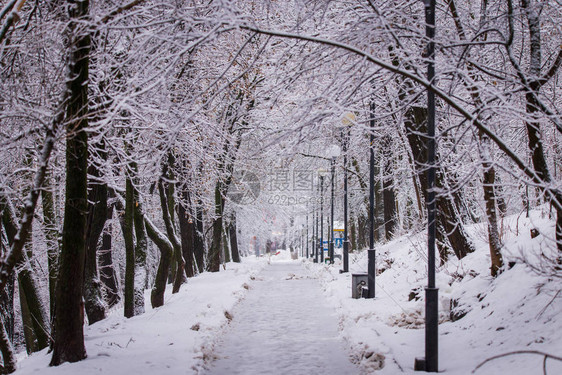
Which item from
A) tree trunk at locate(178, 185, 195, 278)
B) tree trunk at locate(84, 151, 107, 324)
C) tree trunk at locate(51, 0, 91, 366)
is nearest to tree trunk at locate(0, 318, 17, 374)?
tree trunk at locate(84, 151, 107, 324)

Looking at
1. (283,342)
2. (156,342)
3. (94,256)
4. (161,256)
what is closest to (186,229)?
(161,256)

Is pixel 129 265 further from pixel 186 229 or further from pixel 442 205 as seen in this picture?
pixel 186 229

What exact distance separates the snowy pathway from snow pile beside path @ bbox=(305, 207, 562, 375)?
1.35 ft

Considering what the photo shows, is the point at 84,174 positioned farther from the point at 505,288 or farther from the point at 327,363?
the point at 505,288

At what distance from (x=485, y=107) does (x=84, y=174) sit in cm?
495

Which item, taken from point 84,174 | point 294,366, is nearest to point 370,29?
point 84,174

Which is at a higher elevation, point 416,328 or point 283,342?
point 416,328

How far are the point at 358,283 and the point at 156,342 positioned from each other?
21.6 ft

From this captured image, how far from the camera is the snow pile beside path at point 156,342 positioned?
6.97 meters

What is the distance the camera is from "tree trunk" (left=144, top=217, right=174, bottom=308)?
1357cm

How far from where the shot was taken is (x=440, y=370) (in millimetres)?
6602

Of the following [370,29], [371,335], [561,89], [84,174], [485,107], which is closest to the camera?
[485,107]

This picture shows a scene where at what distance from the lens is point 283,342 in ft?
31.6

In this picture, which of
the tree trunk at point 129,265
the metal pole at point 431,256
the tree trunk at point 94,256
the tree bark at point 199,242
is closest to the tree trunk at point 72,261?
the tree trunk at point 94,256
